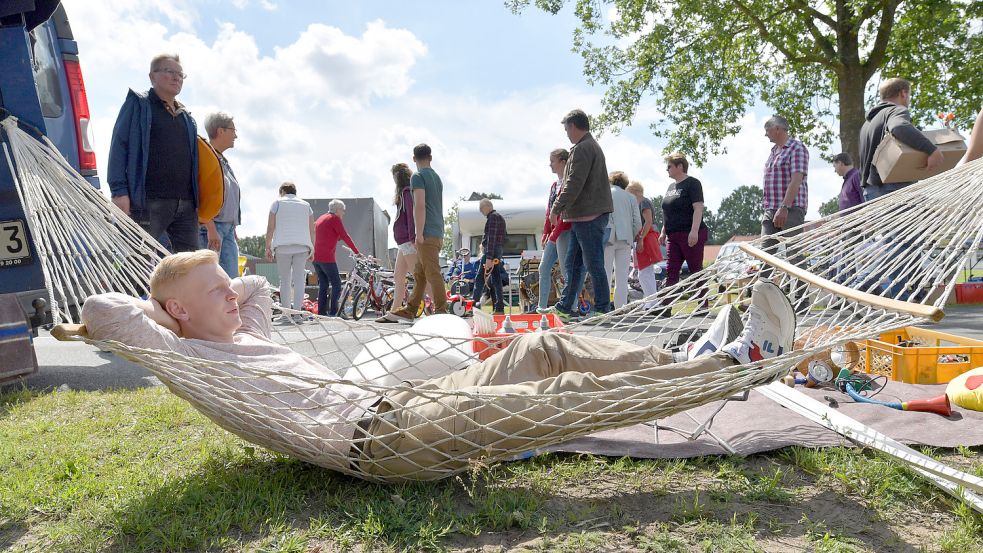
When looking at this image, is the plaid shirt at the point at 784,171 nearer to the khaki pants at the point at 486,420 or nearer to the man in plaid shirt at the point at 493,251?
the man in plaid shirt at the point at 493,251

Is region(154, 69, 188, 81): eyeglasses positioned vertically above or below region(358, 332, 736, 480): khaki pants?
above

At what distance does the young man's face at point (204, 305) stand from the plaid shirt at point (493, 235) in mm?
5090

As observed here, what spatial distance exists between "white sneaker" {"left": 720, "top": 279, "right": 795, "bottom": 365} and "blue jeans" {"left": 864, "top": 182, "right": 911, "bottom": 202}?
255cm

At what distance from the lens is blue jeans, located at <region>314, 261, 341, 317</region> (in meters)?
6.46

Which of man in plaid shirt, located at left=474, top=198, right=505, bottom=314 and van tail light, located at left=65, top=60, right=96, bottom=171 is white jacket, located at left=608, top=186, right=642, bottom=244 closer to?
man in plaid shirt, located at left=474, top=198, right=505, bottom=314

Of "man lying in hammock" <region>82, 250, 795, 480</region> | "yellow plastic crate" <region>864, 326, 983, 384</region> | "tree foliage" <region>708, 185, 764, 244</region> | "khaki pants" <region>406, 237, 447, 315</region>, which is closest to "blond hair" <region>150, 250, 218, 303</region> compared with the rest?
"man lying in hammock" <region>82, 250, 795, 480</region>

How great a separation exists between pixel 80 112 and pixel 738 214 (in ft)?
284

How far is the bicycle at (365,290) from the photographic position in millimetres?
7449

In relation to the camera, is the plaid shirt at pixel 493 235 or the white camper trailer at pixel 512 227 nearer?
the plaid shirt at pixel 493 235

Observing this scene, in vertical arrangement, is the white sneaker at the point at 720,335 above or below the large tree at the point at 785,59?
below

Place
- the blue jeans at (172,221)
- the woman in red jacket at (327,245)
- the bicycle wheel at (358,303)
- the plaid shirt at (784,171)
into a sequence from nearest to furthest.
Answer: the blue jeans at (172,221) → the plaid shirt at (784,171) → the woman in red jacket at (327,245) → the bicycle wheel at (358,303)

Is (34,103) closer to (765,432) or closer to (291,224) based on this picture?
(291,224)

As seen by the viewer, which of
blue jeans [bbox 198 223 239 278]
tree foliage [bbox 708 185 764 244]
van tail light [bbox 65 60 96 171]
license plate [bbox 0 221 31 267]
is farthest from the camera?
tree foliage [bbox 708 185 764 244]

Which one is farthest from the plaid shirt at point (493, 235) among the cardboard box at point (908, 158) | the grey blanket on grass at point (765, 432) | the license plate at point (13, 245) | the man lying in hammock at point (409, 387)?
the man lying in hammock at point (409, 387)
